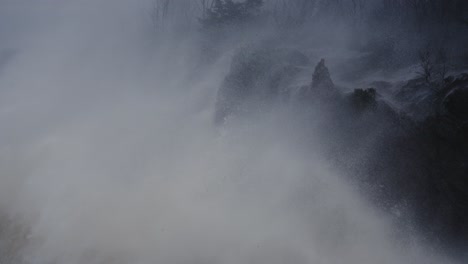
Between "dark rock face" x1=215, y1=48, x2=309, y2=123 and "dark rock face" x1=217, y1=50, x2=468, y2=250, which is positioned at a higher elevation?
"dark rock face" x1=215, y1=48, x2=309, y2=123

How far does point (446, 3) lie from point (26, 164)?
168ft

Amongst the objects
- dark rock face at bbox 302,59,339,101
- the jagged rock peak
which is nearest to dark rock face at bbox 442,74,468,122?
dark rock face at bbox 302,59,339,101

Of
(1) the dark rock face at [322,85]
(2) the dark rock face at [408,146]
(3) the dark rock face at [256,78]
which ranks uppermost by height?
(3) the dark rock face at [256,78]

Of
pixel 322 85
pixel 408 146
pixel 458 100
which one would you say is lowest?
pixel 408 146

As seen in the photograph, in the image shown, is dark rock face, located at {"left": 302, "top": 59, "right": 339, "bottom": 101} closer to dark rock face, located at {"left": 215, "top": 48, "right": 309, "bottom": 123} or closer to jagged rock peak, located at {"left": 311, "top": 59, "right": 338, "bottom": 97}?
jagged rock peak, located at {"left": 311, "top": 59, "right": 338, "bottom": 97}

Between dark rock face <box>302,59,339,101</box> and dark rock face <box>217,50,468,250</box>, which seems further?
dark rock face <box>302,59,339,101</box>

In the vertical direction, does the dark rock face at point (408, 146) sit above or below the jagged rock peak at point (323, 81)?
below

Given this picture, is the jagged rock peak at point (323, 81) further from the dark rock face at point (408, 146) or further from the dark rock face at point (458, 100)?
the dark rock face at point (458, 100)

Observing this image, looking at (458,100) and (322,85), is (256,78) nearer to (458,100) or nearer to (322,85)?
(322,85)

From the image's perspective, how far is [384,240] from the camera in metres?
17.4

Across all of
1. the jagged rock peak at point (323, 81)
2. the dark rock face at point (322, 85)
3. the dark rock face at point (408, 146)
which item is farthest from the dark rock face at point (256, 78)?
the jagged rock peak at point (323, 81)

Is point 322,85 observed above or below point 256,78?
below

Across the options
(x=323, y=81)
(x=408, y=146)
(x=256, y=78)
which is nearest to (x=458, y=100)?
(x=408, y=146)

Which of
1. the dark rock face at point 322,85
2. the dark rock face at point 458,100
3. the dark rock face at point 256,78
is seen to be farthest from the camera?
the dark rock face at point 256,78
